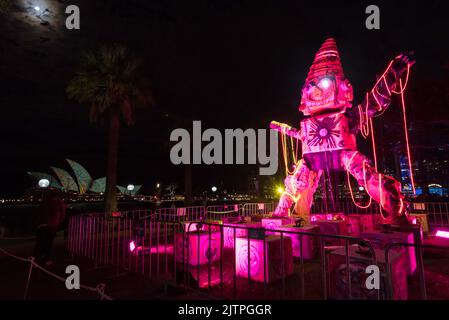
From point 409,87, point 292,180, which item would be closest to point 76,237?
point 292,180

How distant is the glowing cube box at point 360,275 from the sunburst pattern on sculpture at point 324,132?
4.97 metres

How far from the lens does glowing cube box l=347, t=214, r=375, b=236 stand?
844cm

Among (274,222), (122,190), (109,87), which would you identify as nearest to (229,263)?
(274,222)

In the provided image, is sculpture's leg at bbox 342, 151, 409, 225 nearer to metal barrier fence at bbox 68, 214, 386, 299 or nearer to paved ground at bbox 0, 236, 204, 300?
metal barrier fence at bbox 68, 214, 386, 299

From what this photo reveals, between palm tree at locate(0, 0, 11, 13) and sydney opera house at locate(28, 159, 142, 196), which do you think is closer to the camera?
palm tree at locate(0, 0, 11, 13)

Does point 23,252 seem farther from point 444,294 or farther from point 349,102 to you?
point 349,102

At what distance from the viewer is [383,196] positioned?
7.14m

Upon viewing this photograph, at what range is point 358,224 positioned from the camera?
28.7 feet

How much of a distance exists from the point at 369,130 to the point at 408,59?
2471 mm

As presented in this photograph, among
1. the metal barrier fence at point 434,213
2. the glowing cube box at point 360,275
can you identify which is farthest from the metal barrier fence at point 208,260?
the metal barrier fence at point 434,213

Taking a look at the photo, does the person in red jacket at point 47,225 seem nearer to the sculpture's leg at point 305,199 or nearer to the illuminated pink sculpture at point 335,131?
the illuminated pink sculpture at point 335,131

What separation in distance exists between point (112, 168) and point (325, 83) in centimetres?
1204

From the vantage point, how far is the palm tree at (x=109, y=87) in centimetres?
1501

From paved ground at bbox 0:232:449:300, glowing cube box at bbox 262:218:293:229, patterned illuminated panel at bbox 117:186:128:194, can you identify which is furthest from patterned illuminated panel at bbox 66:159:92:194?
glowing cube box at bbox 262:218:293:229
